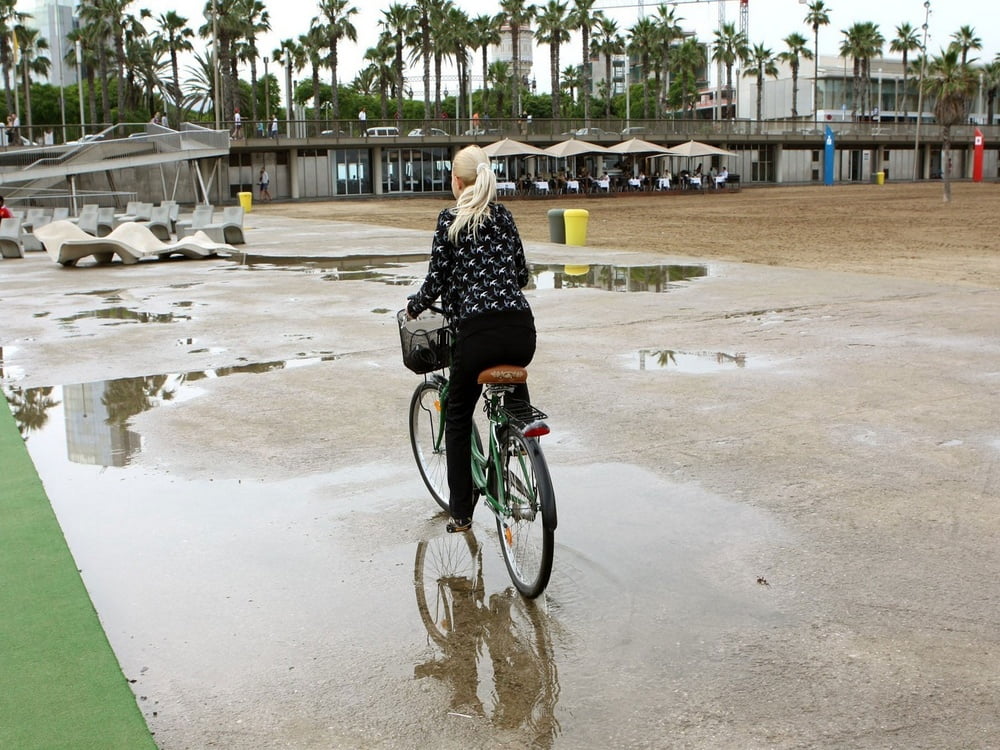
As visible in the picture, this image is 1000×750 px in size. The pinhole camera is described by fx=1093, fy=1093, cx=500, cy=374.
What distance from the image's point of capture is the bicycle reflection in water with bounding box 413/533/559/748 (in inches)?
138

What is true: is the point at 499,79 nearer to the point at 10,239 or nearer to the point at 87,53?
the point at 87,53

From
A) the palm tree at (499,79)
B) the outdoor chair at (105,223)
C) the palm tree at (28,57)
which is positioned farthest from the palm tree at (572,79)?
the outdoor chair at (105,223)

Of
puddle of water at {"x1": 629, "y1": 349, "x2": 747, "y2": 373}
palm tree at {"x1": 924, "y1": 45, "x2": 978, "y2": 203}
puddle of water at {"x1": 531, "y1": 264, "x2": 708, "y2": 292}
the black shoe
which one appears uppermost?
palm tree at {"x1": 924, "y1": 45, "x2": 978, "y2": 203}

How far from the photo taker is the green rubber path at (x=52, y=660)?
338 centimetres

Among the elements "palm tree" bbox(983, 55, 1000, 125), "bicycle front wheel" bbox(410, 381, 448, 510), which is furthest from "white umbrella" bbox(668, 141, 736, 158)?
"palm tree" bbox(983, 55, 1000, 125)

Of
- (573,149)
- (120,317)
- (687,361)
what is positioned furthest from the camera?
(573,149)

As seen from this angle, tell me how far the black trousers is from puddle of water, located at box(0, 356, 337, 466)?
277cm

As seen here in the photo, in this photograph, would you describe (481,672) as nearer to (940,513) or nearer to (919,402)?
(940,513)

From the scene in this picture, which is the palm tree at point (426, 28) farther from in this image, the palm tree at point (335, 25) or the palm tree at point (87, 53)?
the palm tree at point (87, 53)

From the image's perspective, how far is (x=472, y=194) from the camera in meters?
4.40

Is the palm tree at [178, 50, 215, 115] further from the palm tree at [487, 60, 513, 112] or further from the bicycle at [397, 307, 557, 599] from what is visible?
the bicycle at [397, 307, 557, 599]

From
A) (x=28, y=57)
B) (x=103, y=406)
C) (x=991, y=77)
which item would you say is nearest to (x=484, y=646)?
(x=103, y=406)

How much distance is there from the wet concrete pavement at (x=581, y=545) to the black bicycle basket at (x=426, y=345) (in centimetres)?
88

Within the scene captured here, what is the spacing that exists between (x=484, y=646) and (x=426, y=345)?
4.59ft
